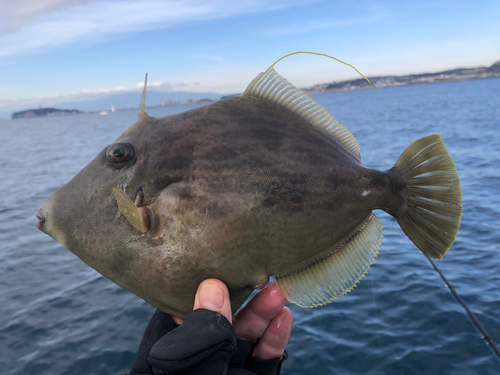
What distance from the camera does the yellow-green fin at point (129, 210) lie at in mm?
1727

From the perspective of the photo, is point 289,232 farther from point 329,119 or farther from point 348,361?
point 348,361

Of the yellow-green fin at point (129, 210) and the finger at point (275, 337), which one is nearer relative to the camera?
the yellow-green fin at point (129, 210)

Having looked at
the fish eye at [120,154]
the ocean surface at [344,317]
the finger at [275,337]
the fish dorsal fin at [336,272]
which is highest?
the fish eye at [120,154]

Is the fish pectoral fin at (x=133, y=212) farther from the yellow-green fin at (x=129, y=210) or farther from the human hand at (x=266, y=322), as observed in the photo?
the human hand at (x=266, y=322)

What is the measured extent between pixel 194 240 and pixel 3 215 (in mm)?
16683

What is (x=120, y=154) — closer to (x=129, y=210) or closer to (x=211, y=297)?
(x=129, y=210)

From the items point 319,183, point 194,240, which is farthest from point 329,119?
point 194,240

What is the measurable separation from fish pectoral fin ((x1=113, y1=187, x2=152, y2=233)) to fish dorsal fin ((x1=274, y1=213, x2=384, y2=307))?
0.85 m

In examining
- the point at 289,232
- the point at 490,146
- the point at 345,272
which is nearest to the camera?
the point at 289,232

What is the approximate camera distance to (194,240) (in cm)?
182

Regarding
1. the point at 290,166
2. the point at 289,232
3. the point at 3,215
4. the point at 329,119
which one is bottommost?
the point at 3,215

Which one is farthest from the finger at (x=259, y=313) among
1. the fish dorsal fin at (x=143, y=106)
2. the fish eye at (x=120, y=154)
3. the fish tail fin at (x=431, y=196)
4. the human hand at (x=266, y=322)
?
the fish dorsal fin at (x=143, y=106)

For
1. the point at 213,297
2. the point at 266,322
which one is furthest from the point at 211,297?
the point at 266,322

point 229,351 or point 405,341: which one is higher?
point 229,351
